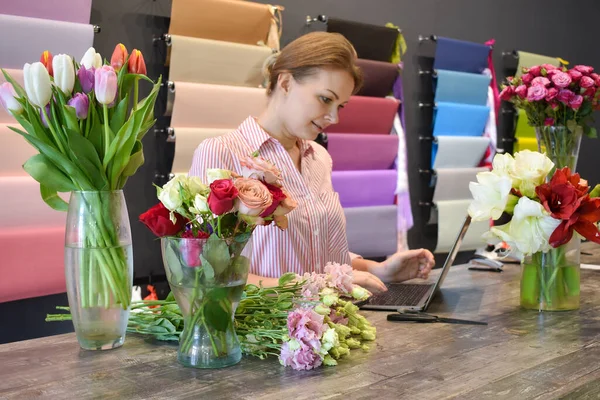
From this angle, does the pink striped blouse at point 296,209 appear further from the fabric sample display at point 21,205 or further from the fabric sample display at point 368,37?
the fabric sample display at point 368,37

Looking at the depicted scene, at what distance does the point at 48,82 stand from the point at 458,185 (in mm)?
3521

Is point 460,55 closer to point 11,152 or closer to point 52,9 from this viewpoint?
point 52,9

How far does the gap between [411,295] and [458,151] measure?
2.67 meters

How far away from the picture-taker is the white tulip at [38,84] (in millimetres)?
1225

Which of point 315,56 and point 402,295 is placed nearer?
point 402,295

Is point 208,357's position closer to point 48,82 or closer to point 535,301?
point 48,82

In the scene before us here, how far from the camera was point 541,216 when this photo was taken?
5.46 feet

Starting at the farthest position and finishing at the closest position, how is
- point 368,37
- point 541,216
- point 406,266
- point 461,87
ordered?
point 461,87, point 368,37, point 406,266, point 541,216

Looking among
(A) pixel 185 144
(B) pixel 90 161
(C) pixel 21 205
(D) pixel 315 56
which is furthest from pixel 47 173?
(A) pixel 185 144

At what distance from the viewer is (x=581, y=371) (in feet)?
4.15

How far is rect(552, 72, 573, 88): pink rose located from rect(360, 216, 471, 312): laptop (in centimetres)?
104

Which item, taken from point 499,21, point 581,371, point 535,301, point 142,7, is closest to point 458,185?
point 499,21

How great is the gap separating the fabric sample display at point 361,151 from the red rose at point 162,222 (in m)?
2.49

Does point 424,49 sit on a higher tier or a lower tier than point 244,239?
higher
